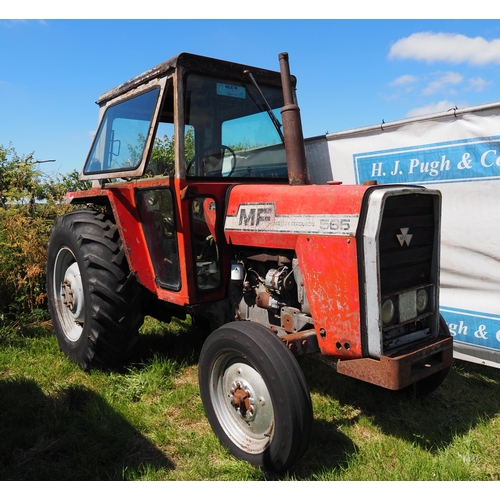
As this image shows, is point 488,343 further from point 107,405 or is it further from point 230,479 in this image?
point 107,405

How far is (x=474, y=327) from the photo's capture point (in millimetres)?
4059

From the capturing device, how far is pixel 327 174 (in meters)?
5.14

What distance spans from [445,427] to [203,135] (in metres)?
2.62

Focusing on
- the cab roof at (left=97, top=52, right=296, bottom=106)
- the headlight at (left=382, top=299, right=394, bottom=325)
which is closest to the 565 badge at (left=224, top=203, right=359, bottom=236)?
the headlight at (left=382, top=299, right=394, bottom=325)

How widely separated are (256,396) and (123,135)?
2.31 meters

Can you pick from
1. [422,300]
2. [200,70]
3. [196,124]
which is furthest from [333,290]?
[200,70]

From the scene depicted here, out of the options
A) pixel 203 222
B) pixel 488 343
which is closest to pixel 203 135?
pixel 203 222

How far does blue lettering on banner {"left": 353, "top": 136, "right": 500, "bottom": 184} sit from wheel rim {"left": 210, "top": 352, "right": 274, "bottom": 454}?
2643 millimetres

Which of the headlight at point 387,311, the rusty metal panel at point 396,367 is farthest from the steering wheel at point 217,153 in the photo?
the rusty metal panel at point 396,367

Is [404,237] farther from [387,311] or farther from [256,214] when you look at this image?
[256,214]

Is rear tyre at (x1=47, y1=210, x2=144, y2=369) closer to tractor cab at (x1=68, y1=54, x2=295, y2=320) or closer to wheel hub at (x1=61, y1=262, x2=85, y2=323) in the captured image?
wheel hub at (x1=61, y1=262, x2=85, y2=323)

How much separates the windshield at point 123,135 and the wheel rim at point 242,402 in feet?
5.34

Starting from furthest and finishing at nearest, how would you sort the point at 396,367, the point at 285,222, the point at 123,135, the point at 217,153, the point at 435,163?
the point at 435,163
the point at 123,135
the point at 217,153
the point at 285,222
the point at 396,367

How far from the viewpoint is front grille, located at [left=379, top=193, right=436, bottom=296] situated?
103 inches
